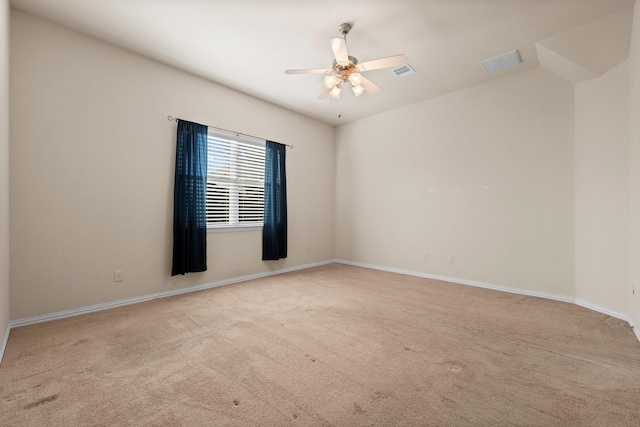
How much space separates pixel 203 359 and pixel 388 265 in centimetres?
377

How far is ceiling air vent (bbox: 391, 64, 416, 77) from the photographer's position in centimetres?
361

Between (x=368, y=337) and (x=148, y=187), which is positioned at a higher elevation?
(x=148, y=187)

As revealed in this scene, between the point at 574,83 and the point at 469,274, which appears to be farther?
the point at 469,274

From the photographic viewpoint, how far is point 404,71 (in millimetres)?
3713

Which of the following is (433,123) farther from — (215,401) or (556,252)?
(215,401)

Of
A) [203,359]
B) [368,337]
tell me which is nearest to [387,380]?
[368,337]

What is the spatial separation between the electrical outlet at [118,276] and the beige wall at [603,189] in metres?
5.24

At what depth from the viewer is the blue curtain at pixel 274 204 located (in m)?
4.70

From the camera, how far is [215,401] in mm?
1571

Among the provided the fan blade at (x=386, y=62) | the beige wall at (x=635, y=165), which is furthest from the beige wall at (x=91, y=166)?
the beige wall at (x=635, y=165)

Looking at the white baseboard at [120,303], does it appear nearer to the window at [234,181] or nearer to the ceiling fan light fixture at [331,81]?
the window at [234,181]

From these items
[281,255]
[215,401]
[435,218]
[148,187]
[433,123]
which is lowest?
[215,401]

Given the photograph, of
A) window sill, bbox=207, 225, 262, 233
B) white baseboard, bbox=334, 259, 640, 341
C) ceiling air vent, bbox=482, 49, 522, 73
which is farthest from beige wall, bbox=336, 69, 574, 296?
window sill, bbox=207, 225, 262, 233

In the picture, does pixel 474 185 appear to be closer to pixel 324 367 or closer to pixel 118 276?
pixel 324 367
